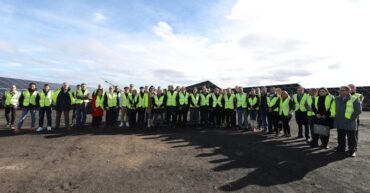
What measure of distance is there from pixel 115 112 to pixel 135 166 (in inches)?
268

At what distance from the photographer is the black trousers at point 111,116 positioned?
42.6 feet

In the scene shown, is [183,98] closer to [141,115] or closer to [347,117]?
[141,115]

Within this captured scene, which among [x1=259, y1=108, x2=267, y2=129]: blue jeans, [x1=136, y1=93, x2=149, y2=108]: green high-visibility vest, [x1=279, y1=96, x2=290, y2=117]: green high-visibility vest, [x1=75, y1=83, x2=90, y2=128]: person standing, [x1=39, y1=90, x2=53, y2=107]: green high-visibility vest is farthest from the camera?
[x1=136, y1=93, x2=149, y2=108]: green high-visibility vest

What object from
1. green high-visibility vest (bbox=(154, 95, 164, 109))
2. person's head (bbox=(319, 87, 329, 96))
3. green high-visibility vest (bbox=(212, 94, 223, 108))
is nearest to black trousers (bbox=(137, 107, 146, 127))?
green high-visibility vest (bbox=(154, 95, 164, 109))

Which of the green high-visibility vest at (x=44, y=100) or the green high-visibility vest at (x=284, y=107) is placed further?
the green high-visibility vest at (x=44, y=100)

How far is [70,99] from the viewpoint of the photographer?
11797 mm

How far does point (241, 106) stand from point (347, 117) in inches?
204

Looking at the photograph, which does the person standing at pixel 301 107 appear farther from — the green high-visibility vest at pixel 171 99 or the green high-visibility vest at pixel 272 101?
the green high-visibility vest at pixel 171 99

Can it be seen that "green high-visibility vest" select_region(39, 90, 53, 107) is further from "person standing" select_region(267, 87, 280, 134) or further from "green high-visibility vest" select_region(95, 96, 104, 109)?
"person standing" select_region(267, 87, 280, 134)

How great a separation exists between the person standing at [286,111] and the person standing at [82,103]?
8915 mm

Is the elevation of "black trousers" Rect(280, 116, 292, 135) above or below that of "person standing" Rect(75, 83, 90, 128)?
below

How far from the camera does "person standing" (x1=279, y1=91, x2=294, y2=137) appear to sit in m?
11.2

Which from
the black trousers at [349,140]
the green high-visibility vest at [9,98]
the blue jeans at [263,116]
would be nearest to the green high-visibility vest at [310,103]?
the black trousers at [349,140]

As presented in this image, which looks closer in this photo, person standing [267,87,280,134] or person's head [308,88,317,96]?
Answer: person's head [308,88,317,96]
